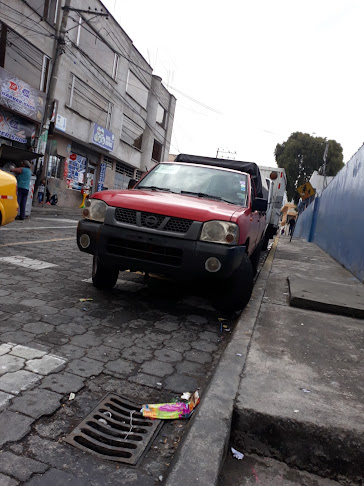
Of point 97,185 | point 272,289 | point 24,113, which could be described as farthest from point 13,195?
point 97,185

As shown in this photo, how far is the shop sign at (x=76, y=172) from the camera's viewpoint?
69.7 feet

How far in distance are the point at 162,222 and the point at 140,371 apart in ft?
5.03

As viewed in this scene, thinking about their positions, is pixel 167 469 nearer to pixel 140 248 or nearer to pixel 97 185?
pixel 140 248

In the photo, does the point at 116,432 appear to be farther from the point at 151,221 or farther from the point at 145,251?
the point at 151,221

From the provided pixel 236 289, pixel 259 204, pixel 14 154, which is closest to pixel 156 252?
pixel 236 289

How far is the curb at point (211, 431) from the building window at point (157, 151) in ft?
101

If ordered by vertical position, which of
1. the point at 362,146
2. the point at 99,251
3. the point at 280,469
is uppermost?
the point at 362,146

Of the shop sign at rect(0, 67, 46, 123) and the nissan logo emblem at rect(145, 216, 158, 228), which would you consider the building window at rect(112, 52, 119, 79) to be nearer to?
the shop sign at rect(0, 67, 46, 123)

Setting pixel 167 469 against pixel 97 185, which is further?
pixel 97 185

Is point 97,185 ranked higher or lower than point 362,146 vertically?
lower

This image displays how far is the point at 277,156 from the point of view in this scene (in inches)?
1620

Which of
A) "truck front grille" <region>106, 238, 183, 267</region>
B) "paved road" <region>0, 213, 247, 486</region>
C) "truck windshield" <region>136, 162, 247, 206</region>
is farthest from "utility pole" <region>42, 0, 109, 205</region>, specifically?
"truck front grille" <region>106, 238, 183, 267</region>

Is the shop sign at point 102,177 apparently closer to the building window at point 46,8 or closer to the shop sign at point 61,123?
the shop sign at point 61,123

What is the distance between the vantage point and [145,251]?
385cm
